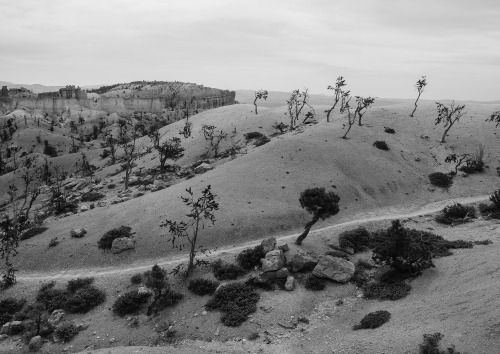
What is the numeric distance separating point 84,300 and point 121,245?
950cm

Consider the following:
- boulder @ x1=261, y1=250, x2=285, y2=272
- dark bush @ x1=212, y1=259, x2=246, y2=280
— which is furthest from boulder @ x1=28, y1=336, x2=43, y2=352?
boulder @ x1=261, y1=250, x2=285, y2=272

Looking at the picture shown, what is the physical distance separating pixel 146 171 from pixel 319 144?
127ft

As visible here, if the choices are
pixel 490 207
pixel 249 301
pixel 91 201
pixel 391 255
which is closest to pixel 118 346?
pixel 249 301

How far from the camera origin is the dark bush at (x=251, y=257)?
38.3m

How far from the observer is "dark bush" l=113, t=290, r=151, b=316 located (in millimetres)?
32688

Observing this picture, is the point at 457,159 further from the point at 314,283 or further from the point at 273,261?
the point at 273,261

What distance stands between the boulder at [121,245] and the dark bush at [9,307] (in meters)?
10.4

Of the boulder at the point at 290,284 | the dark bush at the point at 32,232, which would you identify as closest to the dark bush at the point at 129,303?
the boulder at the point at 290,284

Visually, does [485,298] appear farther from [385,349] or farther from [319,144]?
[319,144]

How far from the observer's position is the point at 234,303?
32469 mm

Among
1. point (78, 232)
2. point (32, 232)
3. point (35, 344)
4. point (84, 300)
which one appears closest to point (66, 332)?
point (35, 344)

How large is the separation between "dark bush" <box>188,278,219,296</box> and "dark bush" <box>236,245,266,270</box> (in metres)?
4.05

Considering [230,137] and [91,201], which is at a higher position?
[230,137]

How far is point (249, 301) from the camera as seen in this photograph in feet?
107
